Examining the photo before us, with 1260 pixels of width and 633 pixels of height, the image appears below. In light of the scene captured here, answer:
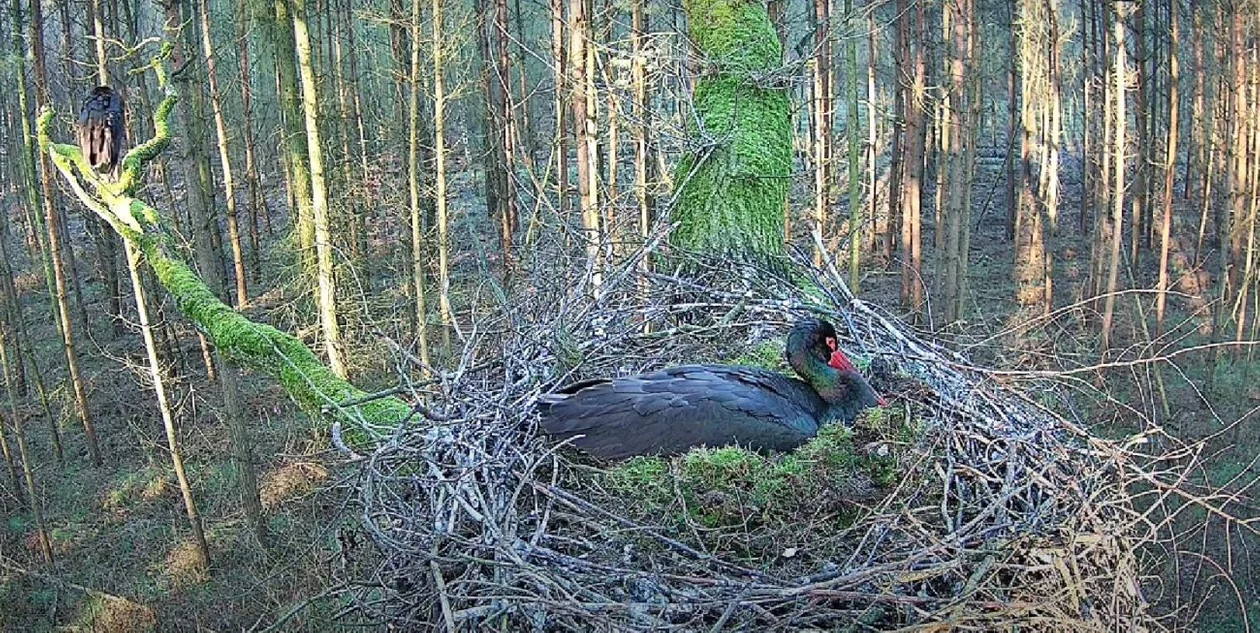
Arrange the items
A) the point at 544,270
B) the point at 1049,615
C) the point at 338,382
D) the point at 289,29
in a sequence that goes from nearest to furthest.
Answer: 1. the point at 1049,615
2. the point at 338,382
3. the point at 544,270
4. the point at 289,29

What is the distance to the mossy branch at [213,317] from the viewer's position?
4.66 m

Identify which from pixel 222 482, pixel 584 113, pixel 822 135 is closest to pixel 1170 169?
pixel 822 135

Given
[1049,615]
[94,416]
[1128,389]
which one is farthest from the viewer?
[94,416]

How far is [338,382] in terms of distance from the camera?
4770 mm

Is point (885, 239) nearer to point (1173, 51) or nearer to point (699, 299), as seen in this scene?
point (1173, 51)

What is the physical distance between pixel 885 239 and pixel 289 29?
41.3ft

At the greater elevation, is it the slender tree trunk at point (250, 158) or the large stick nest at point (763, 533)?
the slender tree trunk at point (250, 158)

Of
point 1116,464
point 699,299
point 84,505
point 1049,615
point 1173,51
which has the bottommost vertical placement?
point 84,505

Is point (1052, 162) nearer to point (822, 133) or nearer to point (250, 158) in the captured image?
point (822, 133)

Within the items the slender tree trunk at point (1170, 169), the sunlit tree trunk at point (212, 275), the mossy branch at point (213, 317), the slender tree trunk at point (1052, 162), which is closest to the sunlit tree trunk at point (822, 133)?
the slender tree trunk at point (1052, 162)

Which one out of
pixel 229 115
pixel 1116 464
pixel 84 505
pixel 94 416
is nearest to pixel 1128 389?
pixel 1116 464

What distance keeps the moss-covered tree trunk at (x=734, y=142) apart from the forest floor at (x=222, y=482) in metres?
1.74

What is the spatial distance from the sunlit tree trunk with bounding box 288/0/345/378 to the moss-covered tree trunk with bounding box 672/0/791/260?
468cm

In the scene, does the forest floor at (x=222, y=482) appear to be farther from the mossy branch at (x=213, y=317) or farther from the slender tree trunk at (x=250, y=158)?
the slender tree trunk at (x=250, y=158)
